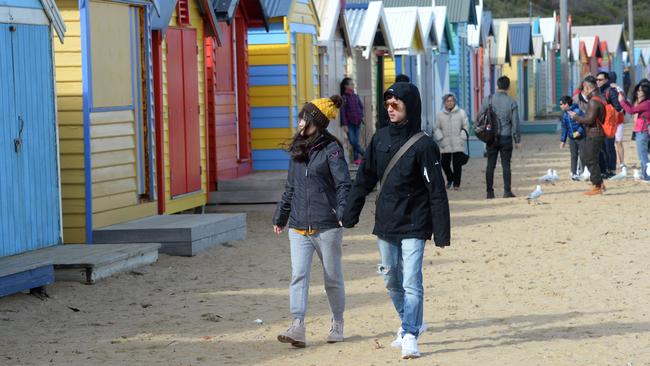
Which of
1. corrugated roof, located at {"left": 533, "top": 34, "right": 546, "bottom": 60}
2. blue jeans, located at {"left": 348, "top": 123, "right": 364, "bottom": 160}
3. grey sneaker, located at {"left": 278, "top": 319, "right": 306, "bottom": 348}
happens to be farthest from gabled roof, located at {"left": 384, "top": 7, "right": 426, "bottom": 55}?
corrugated roof, located at {"left": 533, "top": 34, "right": 546, "bottom": 60}

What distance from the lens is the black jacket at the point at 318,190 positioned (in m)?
8.51

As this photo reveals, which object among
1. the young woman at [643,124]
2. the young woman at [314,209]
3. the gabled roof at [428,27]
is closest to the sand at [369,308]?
the young woman at [314,209]

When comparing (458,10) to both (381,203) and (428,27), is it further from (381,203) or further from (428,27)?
(381,203)

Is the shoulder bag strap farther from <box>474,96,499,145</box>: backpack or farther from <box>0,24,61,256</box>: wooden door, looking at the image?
<box>474,96,499,145</box>: backpack

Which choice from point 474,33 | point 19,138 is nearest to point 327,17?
point 19,138

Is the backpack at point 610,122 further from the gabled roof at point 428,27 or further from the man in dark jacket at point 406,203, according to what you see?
the man in dark jacket at point 406,203

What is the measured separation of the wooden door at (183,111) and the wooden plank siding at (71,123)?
2571 mm

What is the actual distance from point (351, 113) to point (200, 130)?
5702mm

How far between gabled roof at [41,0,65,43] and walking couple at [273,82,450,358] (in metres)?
4.03

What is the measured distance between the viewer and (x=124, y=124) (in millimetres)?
13898

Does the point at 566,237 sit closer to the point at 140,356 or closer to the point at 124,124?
the point at 124,124

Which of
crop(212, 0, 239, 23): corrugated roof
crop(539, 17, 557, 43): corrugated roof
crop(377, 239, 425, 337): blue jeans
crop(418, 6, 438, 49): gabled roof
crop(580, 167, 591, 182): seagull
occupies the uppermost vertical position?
crop(539, 17, 557, 43): corrugated roof

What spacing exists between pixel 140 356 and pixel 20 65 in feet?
13.2

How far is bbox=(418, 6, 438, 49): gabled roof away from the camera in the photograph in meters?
28.8
